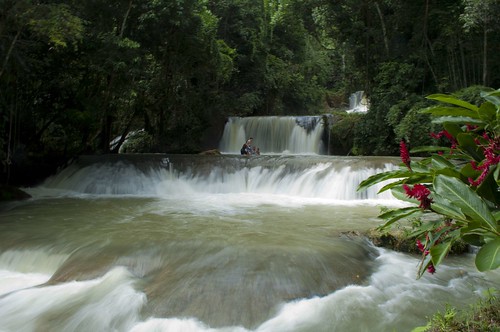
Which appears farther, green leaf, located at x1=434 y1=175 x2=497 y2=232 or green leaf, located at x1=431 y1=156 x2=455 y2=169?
green leaf, located at x1=431 y1=156 x2=455 y2=169

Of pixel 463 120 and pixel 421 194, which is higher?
pixel 463 120

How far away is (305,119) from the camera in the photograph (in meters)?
20.0

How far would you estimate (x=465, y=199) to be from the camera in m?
2.10

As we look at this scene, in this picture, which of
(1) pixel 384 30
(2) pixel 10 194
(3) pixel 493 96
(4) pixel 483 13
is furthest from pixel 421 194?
(1) pixel 384 30

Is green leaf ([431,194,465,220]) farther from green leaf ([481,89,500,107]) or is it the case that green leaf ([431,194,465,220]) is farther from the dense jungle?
the dense jungle

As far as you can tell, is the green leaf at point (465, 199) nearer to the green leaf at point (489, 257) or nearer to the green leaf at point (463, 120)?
the green leaf at point (489, 257)

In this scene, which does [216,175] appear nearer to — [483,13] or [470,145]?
[483,13]

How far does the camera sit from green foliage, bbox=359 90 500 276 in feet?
6.75

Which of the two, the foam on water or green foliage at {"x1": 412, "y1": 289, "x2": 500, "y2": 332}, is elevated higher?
green foliage at {"x1": 412, "y1": 289, "x2": 500, "y2": 332}

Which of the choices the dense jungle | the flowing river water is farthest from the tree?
the flowing river water

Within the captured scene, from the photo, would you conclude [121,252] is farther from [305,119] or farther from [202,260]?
[305,119]

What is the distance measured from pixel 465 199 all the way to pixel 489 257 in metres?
0.30

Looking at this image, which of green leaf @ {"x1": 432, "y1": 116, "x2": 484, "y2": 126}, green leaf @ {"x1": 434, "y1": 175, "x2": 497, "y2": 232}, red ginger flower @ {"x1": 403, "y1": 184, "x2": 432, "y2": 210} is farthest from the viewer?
green leaf @ {"x1": 432, "y1": 116, "x2": 484, "y2": 126}

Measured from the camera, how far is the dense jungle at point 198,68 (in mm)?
10719
